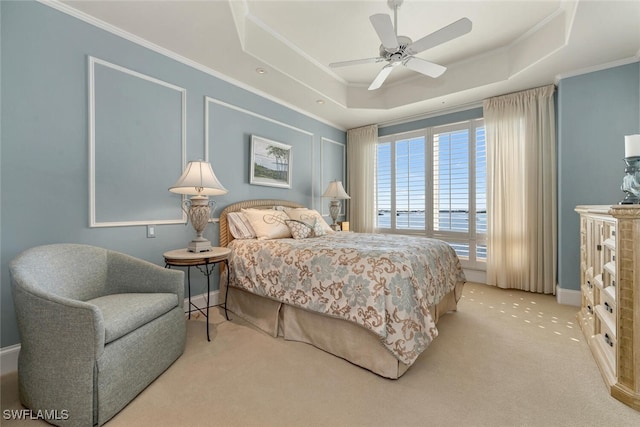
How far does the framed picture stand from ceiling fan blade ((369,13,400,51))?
1.98 m

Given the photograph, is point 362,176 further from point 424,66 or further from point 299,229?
point 424,66

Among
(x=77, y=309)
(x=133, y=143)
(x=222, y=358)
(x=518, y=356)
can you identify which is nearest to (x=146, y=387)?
(x=222, y=358)

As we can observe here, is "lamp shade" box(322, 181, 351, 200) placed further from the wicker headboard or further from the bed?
the bed

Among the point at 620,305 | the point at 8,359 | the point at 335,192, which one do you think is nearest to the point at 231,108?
the point at 335,192

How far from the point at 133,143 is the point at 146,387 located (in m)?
2.05

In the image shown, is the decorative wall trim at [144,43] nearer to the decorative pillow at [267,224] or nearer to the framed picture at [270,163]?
the framed picture at [270,163]

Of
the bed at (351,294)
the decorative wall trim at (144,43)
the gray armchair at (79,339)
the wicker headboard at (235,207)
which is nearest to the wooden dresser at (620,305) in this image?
the bed at (351,294)

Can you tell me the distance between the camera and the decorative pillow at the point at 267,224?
304 cm

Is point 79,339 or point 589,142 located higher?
point 589,142

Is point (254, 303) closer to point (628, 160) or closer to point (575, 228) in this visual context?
point (628, 160)

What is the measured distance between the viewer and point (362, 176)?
526 cm

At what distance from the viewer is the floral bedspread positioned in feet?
5.88

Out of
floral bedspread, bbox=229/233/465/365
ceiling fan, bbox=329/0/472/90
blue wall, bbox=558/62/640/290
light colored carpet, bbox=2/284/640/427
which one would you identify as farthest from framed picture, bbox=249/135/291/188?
blue wall, bbox=558/62/640/290

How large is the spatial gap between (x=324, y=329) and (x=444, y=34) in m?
2.56
